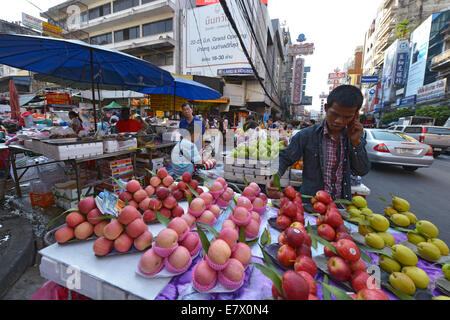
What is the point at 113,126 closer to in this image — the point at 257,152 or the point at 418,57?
the point at 257,152

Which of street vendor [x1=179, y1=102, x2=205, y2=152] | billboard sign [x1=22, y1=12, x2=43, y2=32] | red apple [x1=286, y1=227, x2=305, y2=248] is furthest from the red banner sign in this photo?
billboard sign [x1=22, y1=12, x2=43, y2=32]

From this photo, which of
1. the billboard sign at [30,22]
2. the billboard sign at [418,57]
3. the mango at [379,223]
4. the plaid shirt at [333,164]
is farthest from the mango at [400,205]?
the billboard sign at [418,57]

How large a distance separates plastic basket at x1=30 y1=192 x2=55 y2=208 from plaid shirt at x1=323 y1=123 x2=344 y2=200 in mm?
4982

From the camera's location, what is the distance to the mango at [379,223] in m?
1.36

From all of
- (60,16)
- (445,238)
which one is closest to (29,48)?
Answer: (445,238)

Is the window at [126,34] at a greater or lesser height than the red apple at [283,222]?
greater

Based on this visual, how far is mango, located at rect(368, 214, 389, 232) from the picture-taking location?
1.36 metres

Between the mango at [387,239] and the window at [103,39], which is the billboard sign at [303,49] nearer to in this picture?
the window at [103,39]

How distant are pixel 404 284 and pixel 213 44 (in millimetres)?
22469

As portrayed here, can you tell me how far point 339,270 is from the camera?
3.30ft

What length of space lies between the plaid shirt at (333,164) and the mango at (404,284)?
54.0 inches

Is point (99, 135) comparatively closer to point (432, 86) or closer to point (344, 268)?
point (344, 268)

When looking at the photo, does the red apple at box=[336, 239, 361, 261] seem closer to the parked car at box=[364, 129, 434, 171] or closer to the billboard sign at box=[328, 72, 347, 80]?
the parked car at box=[364, 129, 434, 171]

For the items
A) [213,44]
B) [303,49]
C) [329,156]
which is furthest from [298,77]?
[329,156]
